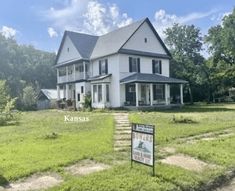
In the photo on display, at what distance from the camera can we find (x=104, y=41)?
118 ft

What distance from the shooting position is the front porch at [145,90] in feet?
97.2

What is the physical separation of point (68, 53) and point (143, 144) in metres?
32.5

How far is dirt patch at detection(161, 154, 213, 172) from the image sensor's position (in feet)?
24.7

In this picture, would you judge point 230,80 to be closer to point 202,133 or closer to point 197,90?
point 197,90

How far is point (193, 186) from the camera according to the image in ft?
20.6

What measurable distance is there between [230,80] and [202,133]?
3780 centimetres

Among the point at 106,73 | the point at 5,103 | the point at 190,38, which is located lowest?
the point at 5,103

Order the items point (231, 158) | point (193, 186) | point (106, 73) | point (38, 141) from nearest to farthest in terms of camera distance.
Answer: point (193, 186) < point (231, 158) < point (38, 141) < point (106, 73)

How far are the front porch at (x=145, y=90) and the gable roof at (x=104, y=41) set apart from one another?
3390 millimetres

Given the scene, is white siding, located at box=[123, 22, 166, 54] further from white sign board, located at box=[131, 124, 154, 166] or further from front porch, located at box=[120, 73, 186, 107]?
white sign board, located at box=[131, 124, 154, 166]

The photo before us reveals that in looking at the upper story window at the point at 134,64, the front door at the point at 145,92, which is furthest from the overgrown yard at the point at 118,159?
the front door at the point at 145,92

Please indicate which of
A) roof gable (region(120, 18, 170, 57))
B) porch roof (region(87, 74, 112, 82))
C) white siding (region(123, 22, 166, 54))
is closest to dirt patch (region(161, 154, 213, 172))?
porch roof (region(87, 74, 112, 82))

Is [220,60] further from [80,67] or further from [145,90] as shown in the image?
[80,67]

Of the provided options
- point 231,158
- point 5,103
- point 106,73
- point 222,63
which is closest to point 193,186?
point 231,158
